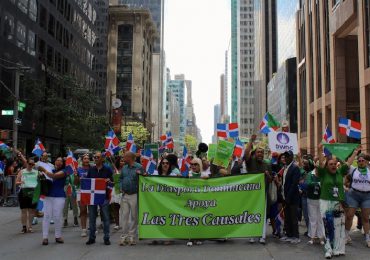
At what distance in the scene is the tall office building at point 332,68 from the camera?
34.8 m

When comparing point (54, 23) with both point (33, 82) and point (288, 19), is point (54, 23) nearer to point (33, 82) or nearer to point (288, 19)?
point (33, 82)

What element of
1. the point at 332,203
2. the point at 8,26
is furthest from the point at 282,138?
the point at 8,26

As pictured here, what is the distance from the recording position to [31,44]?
3803 centimetres

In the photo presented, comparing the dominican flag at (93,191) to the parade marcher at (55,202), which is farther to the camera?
the parade marcher at (55,202)

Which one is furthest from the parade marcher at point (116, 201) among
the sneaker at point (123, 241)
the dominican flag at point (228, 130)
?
the dominican flag at point (228, 130)

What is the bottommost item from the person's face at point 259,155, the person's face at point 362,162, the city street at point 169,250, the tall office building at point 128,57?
the city street at point 169,250

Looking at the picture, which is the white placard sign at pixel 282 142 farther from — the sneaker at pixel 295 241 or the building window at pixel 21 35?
the building window at pixel 21 35

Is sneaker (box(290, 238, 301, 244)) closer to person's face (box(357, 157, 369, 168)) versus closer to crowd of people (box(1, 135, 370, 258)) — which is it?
crowd of people (box(1, 135, 370, 258))

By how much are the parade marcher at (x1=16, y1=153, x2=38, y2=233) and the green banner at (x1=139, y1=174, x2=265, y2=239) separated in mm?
3628

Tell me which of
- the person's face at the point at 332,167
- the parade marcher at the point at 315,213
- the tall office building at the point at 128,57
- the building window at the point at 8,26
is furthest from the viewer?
the tall office building at the point at 128,57

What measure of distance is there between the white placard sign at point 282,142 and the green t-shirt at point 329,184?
249 cm

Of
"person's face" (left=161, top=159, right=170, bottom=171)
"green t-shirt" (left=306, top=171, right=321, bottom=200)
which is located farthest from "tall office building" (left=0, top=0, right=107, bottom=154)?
"green t-shirt" (left=306, top=171, right=321, bottom=200)

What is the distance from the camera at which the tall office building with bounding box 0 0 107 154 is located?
109ft

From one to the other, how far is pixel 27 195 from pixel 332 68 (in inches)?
1482
